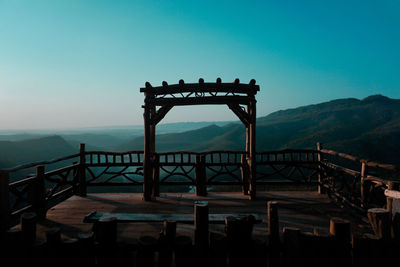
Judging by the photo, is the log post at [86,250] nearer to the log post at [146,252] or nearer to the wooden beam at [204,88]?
the log post at [146,252]

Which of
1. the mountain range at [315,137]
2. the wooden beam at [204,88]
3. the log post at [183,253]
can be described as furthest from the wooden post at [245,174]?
the mountain range at [315,137]

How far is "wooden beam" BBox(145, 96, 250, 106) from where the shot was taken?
7453mm

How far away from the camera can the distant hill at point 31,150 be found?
223 ft

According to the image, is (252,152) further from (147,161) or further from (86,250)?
(86,250)

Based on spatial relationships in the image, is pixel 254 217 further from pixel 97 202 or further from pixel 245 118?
pixel 97 202

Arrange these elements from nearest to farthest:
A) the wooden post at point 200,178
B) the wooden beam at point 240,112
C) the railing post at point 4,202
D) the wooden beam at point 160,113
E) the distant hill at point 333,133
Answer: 1. the railing post at point 4,202
2. the wooden beam at point 240,112
3. the wooden beam at point 160,113
4. the wooden post at point 200,178
5. the distant hill at point 333,133

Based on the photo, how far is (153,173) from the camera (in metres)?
7.86

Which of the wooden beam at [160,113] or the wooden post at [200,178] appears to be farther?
the wooden post at [200,178]

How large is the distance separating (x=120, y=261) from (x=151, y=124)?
17.9 feet

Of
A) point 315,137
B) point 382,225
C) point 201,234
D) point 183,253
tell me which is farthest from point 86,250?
point 315,137

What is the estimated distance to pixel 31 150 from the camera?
7612cm

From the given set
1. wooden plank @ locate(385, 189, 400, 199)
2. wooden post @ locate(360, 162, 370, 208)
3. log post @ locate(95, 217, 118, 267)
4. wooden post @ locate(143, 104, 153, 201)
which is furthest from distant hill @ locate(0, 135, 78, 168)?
wooden plank @ locate(385, 189, 400, 199)

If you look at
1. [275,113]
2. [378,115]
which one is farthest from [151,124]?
[275,113]

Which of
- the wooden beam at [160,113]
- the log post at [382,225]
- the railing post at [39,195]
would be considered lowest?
the railing post at [39,195]
